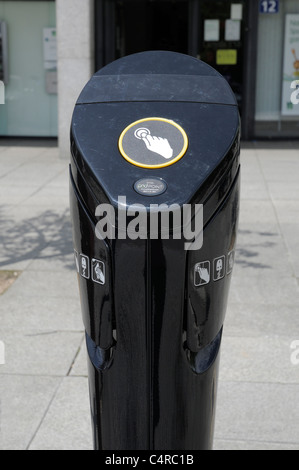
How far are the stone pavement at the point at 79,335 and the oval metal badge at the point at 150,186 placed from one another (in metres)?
1.92

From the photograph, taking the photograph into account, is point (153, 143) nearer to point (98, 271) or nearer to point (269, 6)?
point (98, 271)

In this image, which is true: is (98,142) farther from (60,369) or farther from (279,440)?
(60,369)

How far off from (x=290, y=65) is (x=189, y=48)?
6.55 feet

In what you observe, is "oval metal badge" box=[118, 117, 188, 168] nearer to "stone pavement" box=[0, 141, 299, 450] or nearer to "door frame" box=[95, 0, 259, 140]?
"stone pavement" box=[0, 141, 299, 450]

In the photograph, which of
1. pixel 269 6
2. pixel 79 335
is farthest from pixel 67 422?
pixel 269 6

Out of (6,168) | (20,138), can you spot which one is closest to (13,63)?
(20,138)

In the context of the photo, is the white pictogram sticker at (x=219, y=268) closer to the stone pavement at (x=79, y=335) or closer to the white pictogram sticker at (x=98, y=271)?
the white pictogram sticker at (x=98, y=271)

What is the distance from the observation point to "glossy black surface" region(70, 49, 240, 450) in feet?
7.27

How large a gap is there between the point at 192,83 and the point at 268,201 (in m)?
6.59

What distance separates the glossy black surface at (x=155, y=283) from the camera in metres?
2.21

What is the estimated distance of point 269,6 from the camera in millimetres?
13055

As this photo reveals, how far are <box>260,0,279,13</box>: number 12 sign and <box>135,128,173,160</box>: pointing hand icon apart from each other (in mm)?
11638

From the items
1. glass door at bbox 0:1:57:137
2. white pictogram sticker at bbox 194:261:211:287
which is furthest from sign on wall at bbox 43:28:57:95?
white pictogram sticker at bbox 194:261:211:287

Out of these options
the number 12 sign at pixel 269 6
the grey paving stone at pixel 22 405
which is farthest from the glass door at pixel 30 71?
the grey paving stone at pixel 22 405
